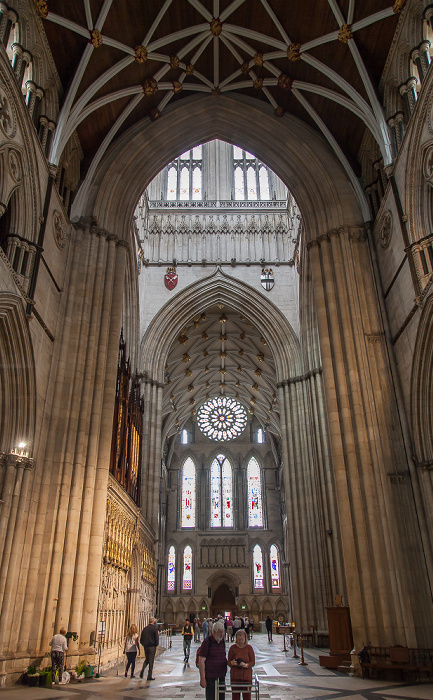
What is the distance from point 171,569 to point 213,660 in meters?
33.2

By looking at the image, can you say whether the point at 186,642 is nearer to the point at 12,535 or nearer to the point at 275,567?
the point at 12,535

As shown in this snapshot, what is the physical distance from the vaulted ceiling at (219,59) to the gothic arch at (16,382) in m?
4.62

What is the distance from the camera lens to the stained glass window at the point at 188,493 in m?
36.8

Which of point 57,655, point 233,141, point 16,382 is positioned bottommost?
point 57,655

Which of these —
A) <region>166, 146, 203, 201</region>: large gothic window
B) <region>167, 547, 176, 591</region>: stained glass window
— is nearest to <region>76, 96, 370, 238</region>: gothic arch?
<region>166, 146, 203, 201</region>: large gothic window

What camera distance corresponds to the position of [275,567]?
35375 mm

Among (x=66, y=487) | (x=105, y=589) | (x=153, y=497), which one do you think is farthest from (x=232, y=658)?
(x=153, y=497)

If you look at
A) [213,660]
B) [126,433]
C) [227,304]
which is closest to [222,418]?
[227,304]

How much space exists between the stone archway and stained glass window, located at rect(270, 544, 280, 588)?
9.98 ft

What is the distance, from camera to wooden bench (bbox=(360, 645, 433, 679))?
28.6 ft

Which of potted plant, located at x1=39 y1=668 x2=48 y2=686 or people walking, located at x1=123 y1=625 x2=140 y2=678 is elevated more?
people walking, located at x1=123 y1=625 x2=140 y2=678

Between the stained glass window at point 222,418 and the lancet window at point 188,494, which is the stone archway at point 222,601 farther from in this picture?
the stained glass window at point 222,418

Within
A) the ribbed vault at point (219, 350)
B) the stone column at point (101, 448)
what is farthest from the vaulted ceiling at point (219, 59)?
the ribbed vault at point (219, 350)

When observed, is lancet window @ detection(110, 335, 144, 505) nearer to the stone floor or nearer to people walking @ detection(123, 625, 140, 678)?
people walking @ detection(123, 625, 140, 678)
